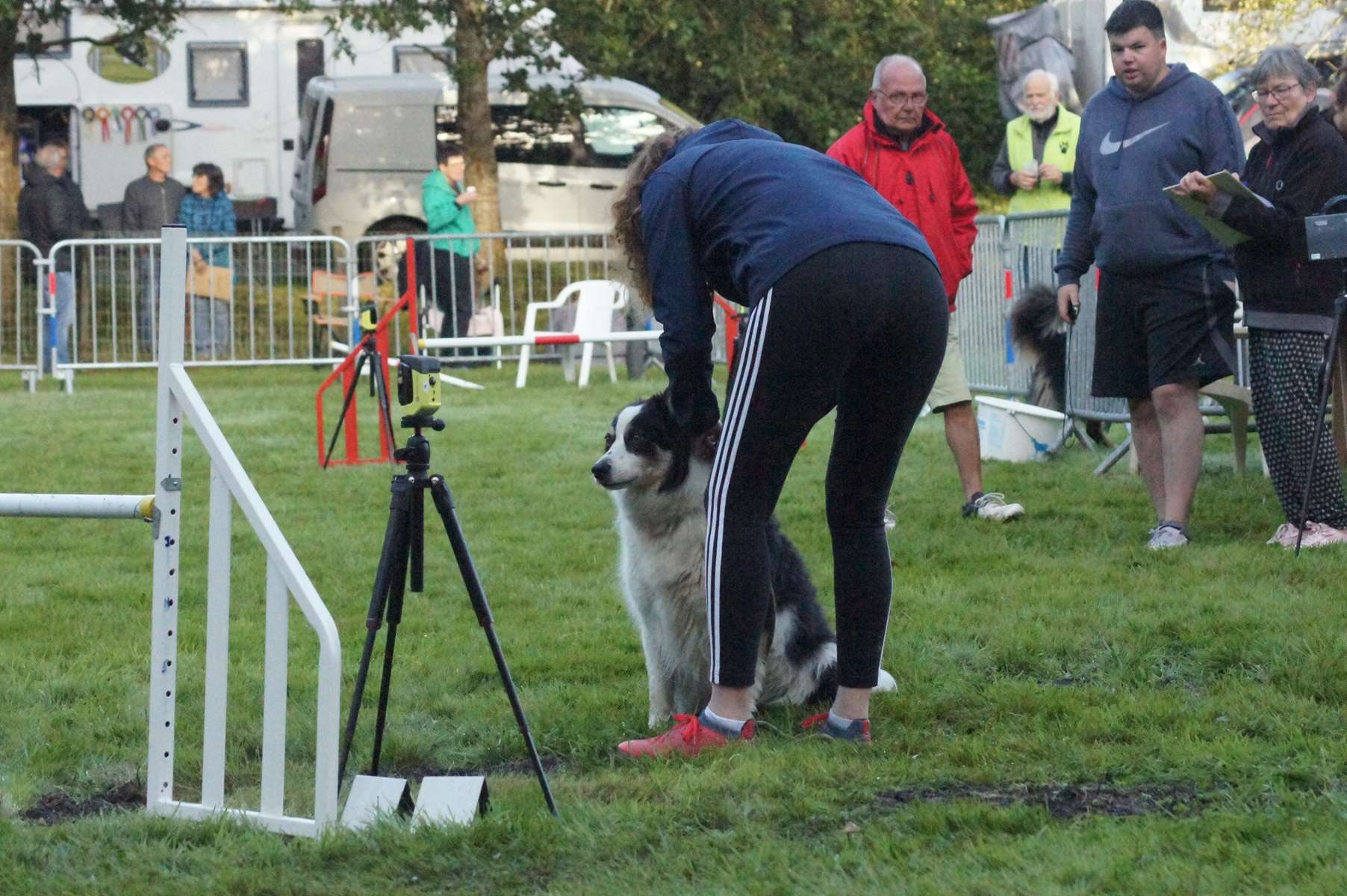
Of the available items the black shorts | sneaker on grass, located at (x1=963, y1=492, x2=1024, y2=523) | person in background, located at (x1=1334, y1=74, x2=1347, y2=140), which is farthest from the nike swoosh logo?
sneaker on grass, located at (x1=963, y1=492, x2=1024, y2=523)

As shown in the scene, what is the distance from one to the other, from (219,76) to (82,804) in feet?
67.0

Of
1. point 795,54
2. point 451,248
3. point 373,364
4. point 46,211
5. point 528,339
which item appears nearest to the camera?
point 373,364

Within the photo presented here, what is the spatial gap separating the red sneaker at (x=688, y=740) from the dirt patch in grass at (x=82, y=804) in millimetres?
1176

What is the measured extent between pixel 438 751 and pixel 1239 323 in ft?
17.8

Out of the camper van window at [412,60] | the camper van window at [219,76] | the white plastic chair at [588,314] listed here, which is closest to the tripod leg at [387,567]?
the white plastic chair at [588,314]

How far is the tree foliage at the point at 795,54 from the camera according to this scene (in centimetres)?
1764

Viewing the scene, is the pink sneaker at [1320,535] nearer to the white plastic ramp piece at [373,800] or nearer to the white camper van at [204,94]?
the white plastic ramp piece at [373,800]

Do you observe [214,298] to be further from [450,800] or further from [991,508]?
[450,800]

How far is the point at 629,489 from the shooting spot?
14.7 feet

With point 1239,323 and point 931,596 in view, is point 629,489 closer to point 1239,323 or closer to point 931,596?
point 931,596

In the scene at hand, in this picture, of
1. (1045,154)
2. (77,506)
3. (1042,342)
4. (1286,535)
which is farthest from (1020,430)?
(77,506)

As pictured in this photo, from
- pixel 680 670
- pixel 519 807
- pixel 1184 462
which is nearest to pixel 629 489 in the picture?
pixel 680 670

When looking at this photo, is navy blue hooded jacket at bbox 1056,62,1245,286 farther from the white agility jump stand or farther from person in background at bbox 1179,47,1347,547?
the white agility jump stand

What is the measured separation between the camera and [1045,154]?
11.0 meters
